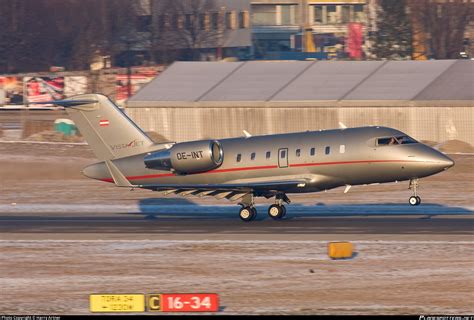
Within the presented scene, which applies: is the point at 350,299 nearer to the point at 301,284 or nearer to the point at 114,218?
the point at 301,284

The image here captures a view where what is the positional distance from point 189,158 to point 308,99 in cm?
2634

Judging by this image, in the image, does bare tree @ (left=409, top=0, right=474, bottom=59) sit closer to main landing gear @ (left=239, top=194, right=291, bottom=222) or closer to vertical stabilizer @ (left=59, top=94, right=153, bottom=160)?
main landing gear @ (left=239, top=194, right=291, bottom=222)

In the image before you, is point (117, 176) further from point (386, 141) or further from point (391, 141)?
point (391, 141)

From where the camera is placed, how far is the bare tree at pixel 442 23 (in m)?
126

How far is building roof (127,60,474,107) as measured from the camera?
59.7 m

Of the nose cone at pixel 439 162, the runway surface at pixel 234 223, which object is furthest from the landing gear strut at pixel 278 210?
the nose cone at pixel 439 162

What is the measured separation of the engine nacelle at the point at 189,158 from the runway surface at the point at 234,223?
221 cm

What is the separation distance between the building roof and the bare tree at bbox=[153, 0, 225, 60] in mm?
65621

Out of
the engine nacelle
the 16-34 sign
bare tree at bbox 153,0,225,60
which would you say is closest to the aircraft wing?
the engine nacelle

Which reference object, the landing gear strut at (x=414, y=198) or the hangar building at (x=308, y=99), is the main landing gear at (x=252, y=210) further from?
the hangar building at (x=308, y=99)

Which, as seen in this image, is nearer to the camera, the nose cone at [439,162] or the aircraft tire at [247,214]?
the nose cone at [439,162]

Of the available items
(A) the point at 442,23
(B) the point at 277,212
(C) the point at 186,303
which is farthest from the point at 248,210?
(A) the point at 442,23

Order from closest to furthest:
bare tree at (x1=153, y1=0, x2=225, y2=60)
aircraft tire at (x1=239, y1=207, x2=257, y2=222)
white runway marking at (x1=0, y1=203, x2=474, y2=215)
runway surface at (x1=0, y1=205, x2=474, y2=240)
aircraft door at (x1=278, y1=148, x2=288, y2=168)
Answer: runway surface at (x1=0, y1=205, x2=474, y2=240), aircraft door at (x1=278, y1=148, x2=288, y2=168), aircraft tire at (x1=239, y1=207, x2=257, y2=222), white runway marking at (x1=0, y1=203, x2=474, y2=215), bare tree at (x1=153, y1=0, x2=225, y2=60)

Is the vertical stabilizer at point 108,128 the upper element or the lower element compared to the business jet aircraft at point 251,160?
upper
